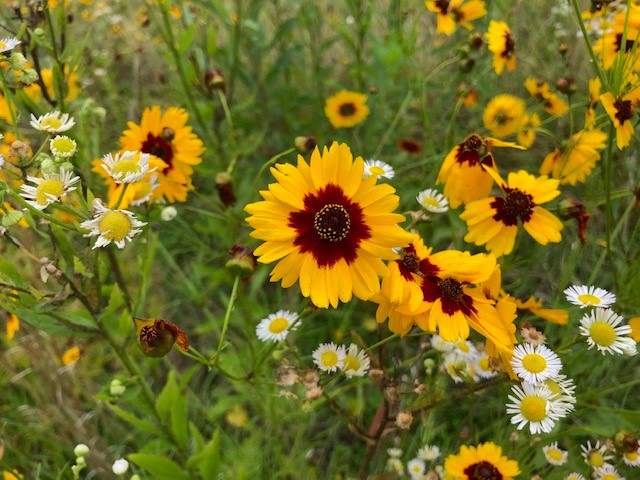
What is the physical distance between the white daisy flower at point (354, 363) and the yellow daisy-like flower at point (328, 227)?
0.25 meters

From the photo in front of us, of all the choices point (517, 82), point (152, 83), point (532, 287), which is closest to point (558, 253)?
point (532, 287)

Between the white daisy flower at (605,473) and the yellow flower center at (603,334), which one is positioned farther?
the white daisy flower at (605,473)

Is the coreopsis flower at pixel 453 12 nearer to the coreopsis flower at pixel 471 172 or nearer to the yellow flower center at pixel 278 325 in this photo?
the coreopsis flower at pixel 471 172

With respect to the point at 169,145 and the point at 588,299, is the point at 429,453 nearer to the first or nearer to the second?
the point at 588,299

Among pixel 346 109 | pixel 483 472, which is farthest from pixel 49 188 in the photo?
pixel 346 109

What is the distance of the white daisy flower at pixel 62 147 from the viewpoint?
99cm

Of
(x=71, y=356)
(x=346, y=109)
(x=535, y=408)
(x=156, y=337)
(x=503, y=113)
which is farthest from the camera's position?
(x=346, y=109)

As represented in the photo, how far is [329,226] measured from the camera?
0.95 meters

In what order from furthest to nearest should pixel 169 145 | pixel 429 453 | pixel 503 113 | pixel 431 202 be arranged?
pixel 503 113
pixel 169 145
pixel 429 453
pixel 431 202

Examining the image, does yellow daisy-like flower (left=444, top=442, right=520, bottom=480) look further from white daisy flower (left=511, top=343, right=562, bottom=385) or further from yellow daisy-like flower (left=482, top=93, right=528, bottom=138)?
yellow daisy-like flower (left=482, top=93, right=528, bottom=138)

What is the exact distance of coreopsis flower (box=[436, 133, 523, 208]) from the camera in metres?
1.19

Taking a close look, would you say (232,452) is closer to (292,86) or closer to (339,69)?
(292,86)

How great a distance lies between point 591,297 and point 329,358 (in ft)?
1.91

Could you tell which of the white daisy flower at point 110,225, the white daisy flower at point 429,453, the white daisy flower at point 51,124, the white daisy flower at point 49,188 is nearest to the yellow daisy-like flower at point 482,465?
the white daisy flower at point 429,453
